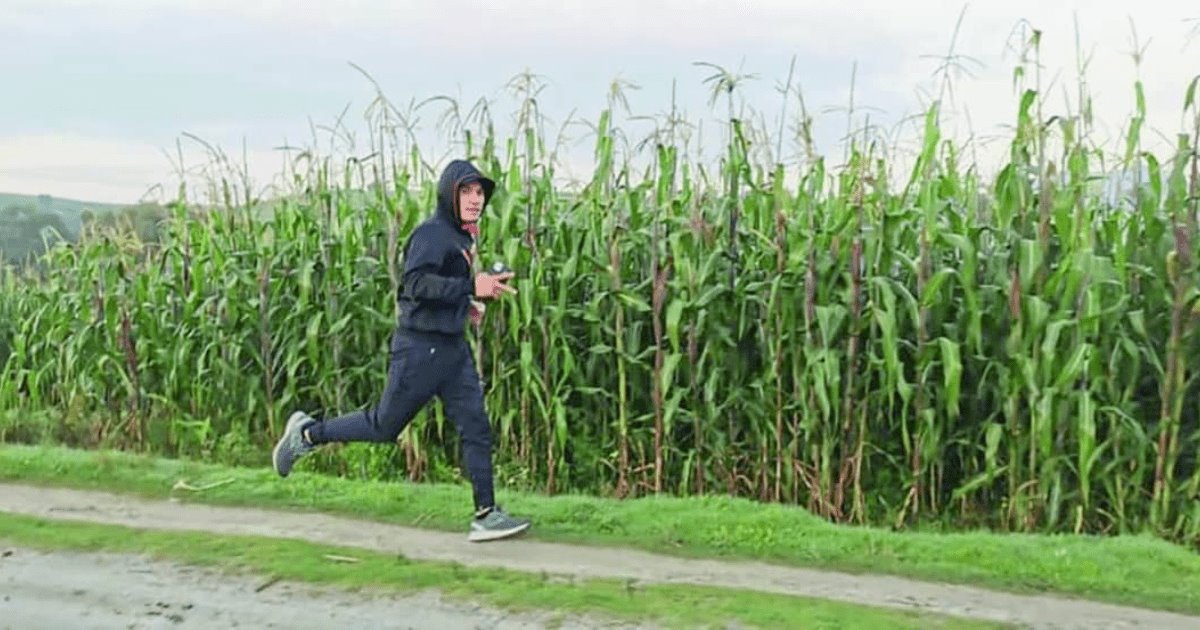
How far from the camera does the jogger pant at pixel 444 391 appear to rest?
6.38 m

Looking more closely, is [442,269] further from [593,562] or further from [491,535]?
[593,562]

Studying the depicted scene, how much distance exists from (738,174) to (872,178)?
2.73ft

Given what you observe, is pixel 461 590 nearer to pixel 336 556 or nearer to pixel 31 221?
pixel 336 556

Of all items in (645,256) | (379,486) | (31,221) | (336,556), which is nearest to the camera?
(336,556)

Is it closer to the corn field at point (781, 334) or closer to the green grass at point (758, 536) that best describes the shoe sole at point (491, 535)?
the green grass at point (758, 536)

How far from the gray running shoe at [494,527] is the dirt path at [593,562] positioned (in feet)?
0.16

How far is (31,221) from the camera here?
12.5 m

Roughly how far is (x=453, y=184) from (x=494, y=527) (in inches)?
67.6

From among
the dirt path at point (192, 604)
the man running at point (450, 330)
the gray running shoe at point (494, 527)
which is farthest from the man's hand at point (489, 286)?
the dirt path at point (192, 604)

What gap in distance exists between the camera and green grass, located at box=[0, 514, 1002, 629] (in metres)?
5.05

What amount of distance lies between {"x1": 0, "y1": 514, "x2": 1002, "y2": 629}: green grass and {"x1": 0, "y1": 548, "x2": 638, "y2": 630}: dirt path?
0.13 metres

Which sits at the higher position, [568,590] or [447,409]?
[447,409]

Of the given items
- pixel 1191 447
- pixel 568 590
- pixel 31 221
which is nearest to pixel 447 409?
pixel 568 590

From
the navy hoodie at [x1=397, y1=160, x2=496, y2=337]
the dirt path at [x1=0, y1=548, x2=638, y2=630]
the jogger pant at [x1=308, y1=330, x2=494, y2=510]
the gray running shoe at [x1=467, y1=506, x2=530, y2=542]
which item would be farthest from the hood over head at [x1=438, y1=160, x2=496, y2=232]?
the dirt path at [x1=0, y1=548, x2=638, y2=630]
